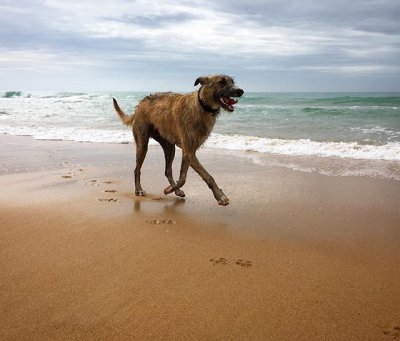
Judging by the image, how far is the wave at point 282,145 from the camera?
32.0 feet

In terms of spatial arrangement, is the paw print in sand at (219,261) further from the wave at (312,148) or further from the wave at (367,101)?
the wave at (367,101)

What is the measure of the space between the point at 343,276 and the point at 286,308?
0.75 metres

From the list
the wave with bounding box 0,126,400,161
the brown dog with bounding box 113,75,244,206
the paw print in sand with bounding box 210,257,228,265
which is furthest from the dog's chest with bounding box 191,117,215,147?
the wave with bounding box 0,126,400,161

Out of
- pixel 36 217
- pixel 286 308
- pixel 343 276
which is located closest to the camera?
pixel 286 308

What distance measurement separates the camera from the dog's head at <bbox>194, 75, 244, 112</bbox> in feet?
16.8

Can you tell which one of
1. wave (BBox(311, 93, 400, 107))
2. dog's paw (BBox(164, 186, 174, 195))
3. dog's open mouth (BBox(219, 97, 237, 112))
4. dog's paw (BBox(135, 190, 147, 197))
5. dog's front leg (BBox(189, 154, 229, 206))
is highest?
dog's open mouth (BBox(219, 97, 237, 112))

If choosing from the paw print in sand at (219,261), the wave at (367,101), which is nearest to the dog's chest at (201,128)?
the paw print in sand at (219,261)

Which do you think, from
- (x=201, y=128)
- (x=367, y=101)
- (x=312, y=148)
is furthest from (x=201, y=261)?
(x=367, y=101)

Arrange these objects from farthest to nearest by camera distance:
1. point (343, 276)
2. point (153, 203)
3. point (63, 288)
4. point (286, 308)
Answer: point (153, 203), point (343, 276), point (63, 288), point (286, 308)

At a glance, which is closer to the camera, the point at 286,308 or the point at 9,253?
the point at 286,308

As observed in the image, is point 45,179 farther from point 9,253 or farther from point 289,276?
point 289,276

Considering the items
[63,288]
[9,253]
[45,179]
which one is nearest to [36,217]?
[9,253]

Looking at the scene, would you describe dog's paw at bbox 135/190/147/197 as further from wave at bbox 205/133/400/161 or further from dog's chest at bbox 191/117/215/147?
wave at bbox 205/133/400/161

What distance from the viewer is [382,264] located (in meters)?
3.45
